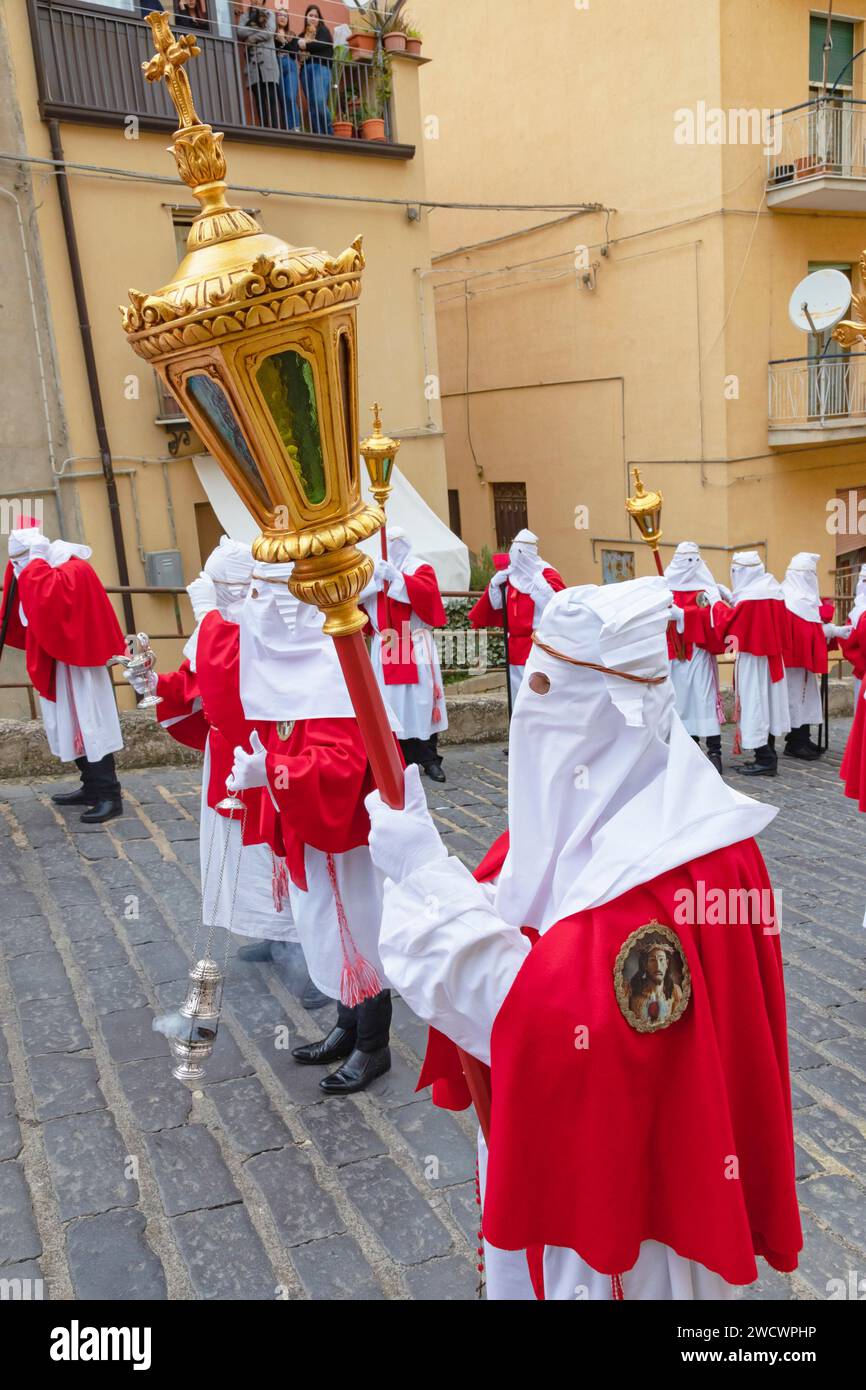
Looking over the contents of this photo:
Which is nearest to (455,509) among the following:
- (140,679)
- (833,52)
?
(833,52)

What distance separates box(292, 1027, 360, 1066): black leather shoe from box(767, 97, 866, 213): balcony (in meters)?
15.6

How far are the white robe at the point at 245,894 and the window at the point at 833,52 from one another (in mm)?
16676

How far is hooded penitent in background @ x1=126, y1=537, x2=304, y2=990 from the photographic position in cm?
490

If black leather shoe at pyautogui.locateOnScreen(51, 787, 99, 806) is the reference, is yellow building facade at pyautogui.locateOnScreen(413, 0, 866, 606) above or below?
above

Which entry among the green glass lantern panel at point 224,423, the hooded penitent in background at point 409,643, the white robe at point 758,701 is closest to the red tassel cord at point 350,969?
the green glass lantern panel at point 224,423

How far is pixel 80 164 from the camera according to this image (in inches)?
496

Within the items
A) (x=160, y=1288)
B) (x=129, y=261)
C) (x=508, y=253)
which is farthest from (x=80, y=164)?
(x=160, y=1288)

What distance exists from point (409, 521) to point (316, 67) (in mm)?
5959

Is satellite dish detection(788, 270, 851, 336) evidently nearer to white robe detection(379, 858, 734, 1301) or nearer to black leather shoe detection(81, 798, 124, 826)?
black leather shoe detection(81, 798, 124, 826)

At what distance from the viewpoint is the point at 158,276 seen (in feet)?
44.5

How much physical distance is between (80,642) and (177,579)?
6417 millimetres

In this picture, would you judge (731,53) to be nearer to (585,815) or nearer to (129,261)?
(129,261)

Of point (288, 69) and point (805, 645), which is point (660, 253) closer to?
point (288, 69)

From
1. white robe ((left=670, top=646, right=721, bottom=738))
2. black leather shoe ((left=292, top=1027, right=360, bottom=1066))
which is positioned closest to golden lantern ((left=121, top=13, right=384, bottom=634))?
black leather shoe ((left=292, top=1027, right=360, bottom=1066))
